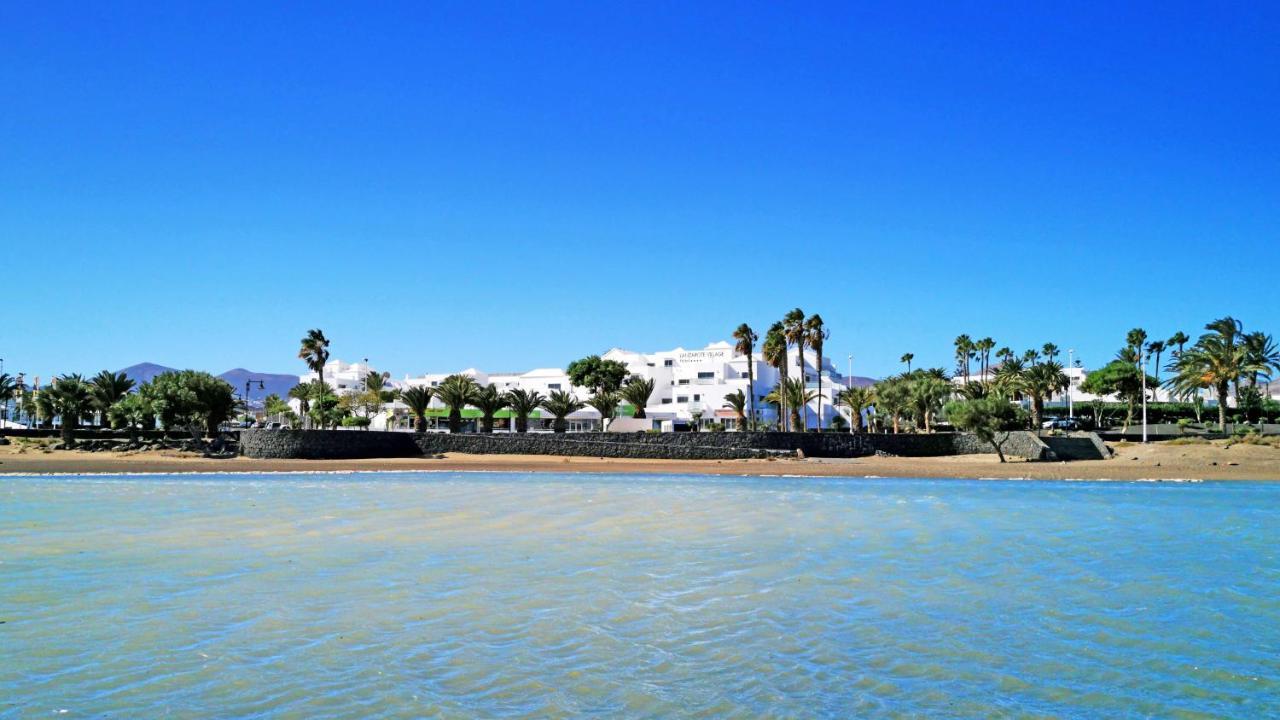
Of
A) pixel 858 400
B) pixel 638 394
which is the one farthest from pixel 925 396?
pixel 638 394

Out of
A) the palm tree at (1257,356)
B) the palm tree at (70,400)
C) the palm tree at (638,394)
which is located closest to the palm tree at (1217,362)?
the palm tree at (1257,356)

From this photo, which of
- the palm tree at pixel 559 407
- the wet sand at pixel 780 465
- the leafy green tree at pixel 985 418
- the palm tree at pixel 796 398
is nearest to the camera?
the wet sand at pixel 780 465

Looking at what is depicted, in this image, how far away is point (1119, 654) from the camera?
961cm

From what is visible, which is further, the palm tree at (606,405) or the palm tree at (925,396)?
→ the palm tree at (606,405)

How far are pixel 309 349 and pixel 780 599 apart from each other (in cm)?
6775

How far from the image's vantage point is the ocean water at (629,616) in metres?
7.87

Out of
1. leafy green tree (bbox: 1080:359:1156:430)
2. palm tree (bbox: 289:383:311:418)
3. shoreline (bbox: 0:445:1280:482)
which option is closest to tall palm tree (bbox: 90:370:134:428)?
shoreline (bbox: 0:445:1280:482)

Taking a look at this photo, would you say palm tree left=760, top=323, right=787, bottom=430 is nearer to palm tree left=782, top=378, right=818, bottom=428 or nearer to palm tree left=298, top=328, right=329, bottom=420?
palm tree left=782, top=378, right=818, bottom=428

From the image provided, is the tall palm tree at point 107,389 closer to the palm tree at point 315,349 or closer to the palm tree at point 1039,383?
the palm tree at point 315,349

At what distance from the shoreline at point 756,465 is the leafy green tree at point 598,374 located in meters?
29.1

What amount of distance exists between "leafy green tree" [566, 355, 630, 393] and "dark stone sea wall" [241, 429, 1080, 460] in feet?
86.2

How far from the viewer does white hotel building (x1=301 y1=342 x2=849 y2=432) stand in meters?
86.1

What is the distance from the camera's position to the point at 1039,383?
7306 centimetres

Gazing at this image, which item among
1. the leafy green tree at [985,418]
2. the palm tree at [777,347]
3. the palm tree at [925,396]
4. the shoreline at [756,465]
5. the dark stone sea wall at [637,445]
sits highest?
the palm tree at [777,347]
